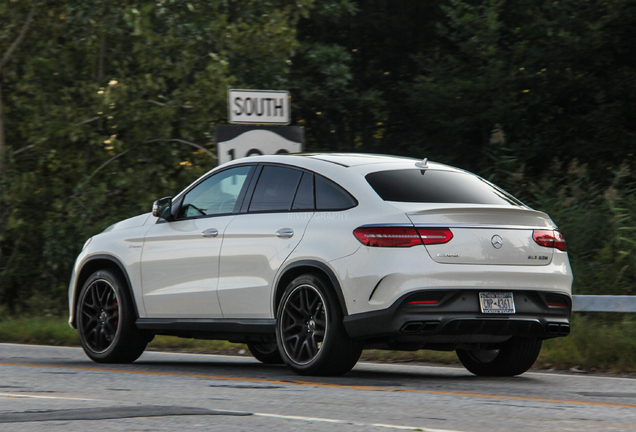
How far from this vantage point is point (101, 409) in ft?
20.8

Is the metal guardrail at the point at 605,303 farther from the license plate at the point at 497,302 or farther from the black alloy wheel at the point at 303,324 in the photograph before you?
the black alloy wheel at the point at 303,324

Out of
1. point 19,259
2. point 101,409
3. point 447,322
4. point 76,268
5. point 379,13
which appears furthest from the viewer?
point 379,13

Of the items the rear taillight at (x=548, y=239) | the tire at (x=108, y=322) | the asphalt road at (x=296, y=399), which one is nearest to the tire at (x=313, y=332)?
the asphalt road at (x=296, y=399)

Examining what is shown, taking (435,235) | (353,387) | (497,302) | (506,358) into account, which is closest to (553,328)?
(497,302)

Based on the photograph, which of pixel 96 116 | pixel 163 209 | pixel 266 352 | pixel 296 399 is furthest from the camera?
pixel 96 116

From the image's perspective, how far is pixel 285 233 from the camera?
27.3 feet

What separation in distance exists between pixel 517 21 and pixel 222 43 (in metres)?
7.05

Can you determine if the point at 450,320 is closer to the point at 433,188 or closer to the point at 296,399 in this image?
the point at 433,188

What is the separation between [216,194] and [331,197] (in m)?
1.47

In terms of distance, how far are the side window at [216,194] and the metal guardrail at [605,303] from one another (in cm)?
322

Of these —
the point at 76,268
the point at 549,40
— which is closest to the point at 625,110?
the point at 549,40

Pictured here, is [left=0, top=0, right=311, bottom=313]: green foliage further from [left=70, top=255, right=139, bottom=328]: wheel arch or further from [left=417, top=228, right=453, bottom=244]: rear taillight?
[left=417, top=228, right=453, bottom=244]: rear taillight

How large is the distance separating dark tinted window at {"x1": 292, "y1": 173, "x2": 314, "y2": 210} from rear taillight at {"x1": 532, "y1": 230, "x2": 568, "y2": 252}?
67.9 inches

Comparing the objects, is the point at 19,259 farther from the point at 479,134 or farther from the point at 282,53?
the point at 479,134
